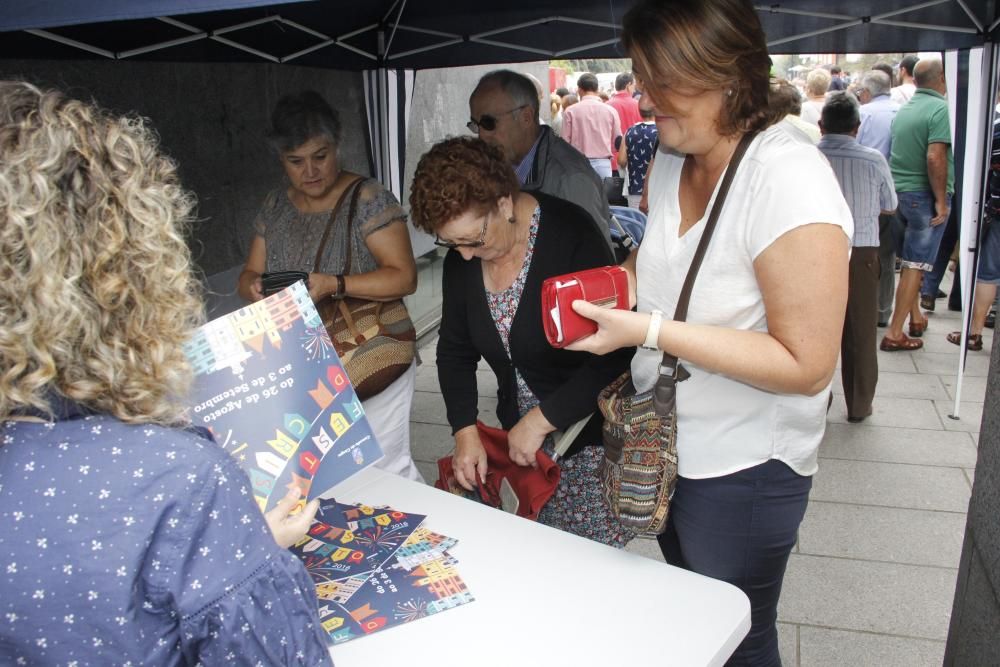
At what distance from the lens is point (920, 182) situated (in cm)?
539

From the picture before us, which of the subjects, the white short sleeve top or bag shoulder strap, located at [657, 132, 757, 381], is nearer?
the white short sleeve top

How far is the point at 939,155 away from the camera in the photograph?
5.16m

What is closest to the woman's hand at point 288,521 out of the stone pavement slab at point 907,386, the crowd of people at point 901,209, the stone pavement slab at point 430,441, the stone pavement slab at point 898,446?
the stone pavement slab at point 430,441

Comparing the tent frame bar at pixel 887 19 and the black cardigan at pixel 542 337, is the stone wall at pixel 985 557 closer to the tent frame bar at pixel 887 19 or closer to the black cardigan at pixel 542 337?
the black cardigan at pixel 542 337

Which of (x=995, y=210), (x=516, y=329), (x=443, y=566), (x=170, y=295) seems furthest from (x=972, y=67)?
(x=170, y=295)

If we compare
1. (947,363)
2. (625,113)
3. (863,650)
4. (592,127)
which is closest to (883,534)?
(863,650)

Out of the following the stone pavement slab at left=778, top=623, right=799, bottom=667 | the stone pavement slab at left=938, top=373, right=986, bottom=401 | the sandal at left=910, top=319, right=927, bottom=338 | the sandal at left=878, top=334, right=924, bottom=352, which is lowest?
the stone pavement slab at left=778, top=623, right=799, bottom=667

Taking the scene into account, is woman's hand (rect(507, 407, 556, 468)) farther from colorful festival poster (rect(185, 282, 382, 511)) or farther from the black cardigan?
colorful festival poster (rect(185, 282, 382, 511))

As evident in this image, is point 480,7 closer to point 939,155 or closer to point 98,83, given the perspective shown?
point 98,83

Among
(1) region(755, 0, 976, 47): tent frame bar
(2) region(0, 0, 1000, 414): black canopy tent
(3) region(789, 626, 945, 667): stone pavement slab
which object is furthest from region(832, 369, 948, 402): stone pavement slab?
(3) region(789, 626, 945, 667): stone pavement slab

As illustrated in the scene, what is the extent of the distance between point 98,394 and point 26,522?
14 cm

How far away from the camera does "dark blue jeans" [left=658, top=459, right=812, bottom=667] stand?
4.80ft

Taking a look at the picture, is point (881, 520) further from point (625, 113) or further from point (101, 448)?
point (625, 113)

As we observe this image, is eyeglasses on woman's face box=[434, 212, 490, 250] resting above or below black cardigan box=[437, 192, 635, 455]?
above
